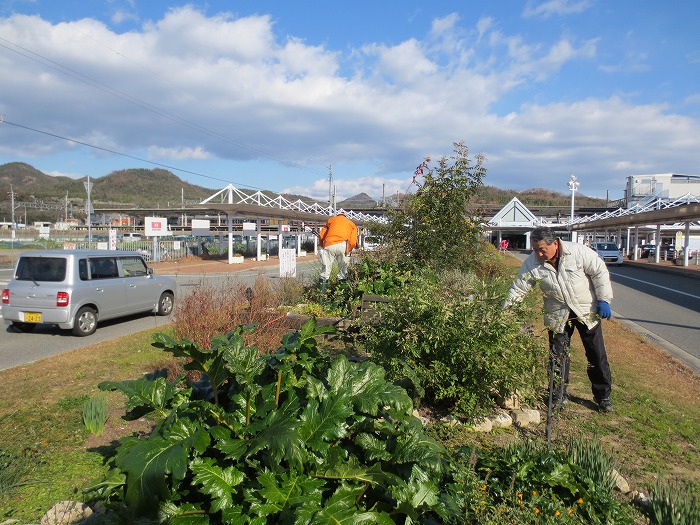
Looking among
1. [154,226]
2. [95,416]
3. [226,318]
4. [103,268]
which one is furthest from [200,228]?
[95,416]

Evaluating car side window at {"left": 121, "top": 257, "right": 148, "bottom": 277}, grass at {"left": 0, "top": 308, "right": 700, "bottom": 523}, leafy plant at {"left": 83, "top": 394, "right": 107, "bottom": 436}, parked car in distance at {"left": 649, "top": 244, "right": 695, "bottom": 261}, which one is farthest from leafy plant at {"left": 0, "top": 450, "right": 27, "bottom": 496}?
parked car in distance at {"left": 649, "top": 244, "right": 695, "bottom": 261}

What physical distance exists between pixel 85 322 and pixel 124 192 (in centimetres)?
13859

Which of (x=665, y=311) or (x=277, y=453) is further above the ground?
(x=277, y=453)

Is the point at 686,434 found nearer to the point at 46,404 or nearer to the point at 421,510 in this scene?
the point at 421,510

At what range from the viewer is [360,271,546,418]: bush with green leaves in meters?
4.27

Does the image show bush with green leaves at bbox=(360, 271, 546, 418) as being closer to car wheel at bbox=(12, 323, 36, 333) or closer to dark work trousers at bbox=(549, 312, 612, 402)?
dark work trousers at bbox=(549, 312, 612, 402)

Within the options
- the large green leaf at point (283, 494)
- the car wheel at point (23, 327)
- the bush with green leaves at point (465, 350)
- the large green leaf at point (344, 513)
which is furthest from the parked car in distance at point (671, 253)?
the large green leaf at point (283, 494)

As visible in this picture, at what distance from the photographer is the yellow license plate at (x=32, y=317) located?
9.92 m

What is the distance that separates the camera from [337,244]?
995 centimetres

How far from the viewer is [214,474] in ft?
8.25

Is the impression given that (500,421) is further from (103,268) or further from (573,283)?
(103,268)

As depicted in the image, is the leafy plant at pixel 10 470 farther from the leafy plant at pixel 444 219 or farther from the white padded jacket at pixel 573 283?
the leafy plant at pixel 444 219

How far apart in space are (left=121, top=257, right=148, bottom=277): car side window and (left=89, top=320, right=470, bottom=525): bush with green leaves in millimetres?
9342

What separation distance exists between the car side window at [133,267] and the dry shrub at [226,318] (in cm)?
456
